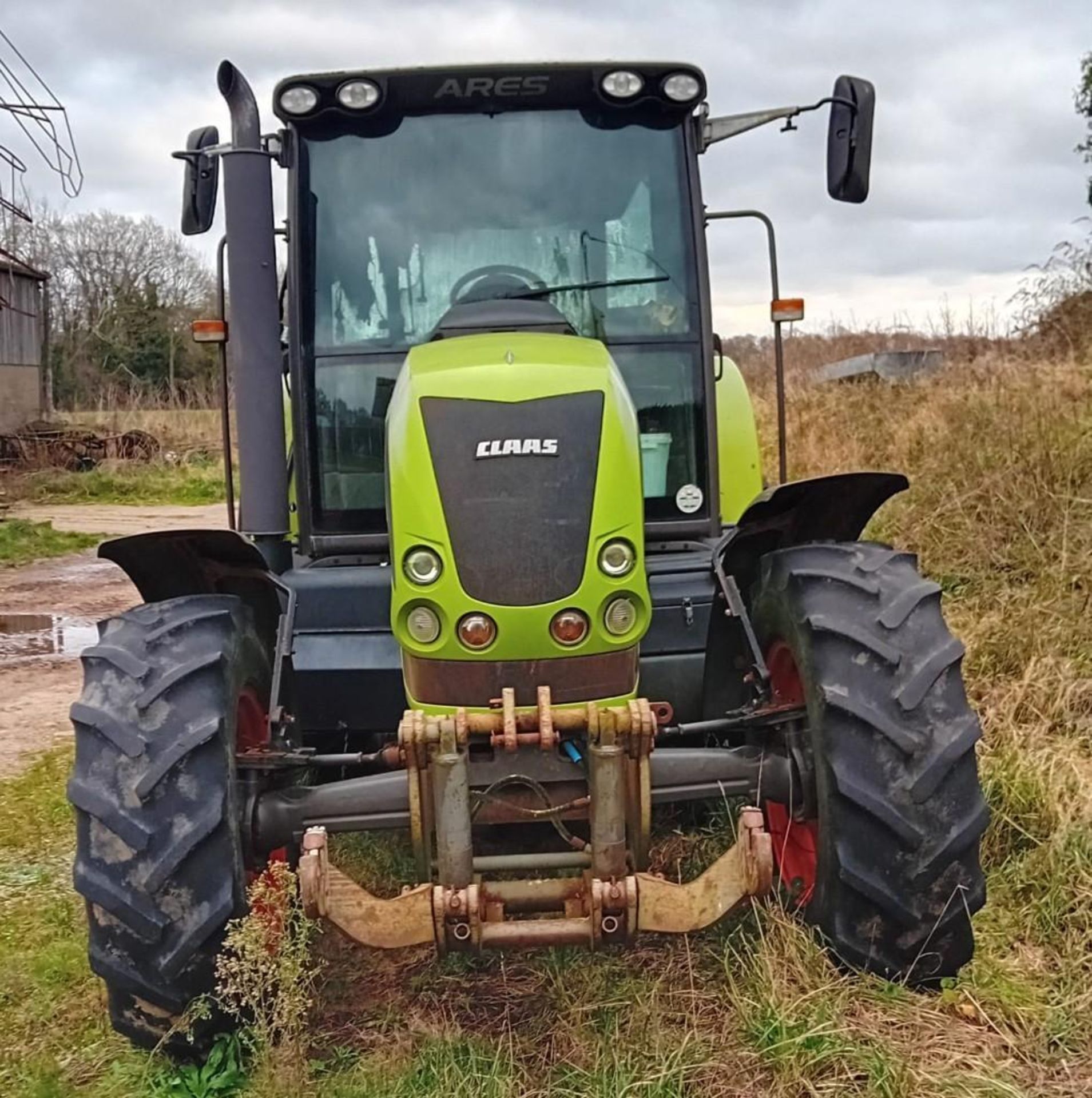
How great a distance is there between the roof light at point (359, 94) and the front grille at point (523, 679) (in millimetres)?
1813

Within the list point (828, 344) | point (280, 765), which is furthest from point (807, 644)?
point (828, 344)

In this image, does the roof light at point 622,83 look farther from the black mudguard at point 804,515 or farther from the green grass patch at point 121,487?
the green grass patch at point 121,487

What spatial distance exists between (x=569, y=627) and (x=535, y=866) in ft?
1.78

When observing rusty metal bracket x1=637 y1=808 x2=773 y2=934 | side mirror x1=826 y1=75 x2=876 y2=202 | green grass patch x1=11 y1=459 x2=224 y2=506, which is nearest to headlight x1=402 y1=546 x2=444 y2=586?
rusty metal bracket x1=637 y1=808 x2=773 y2=934

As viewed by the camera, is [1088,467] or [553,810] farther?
[1088,467]

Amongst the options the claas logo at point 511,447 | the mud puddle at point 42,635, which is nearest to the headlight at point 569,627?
the claas logo at point 511,447

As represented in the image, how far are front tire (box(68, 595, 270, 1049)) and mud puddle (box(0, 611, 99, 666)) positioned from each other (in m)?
5.12

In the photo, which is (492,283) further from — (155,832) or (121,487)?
(121,487)

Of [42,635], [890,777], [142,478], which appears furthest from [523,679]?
[142,478]

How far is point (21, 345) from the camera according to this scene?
24.4 meters

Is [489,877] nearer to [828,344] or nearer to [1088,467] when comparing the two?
[1088,467]

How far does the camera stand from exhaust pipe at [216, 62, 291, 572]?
3602 millimetres

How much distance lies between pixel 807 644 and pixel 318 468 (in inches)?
69.2

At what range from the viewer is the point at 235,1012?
270 centimetres
